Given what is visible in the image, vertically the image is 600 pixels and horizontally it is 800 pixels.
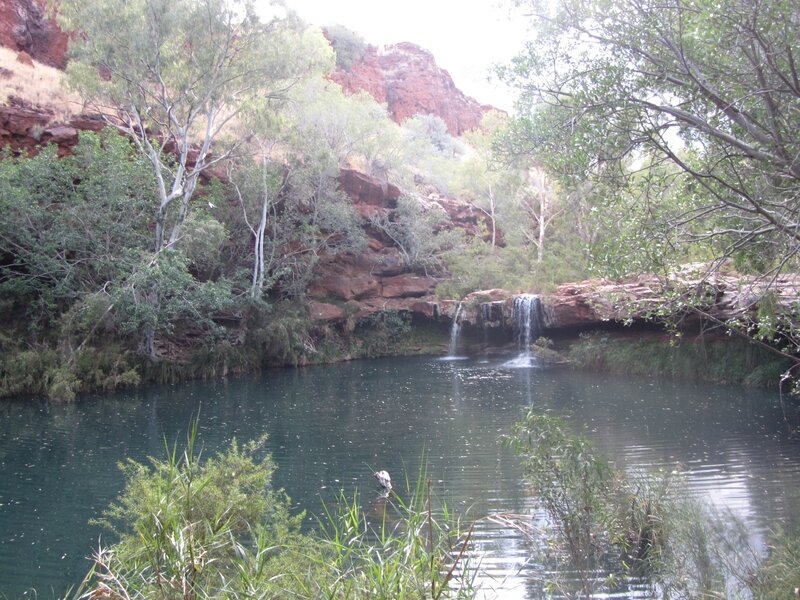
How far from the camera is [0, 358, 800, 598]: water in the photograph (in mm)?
7195

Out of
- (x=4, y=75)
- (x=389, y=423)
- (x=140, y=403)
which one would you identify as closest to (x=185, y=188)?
(x=140, y=403)

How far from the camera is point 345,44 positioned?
55.1 meters

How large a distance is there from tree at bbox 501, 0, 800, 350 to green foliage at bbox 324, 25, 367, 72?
48.5m

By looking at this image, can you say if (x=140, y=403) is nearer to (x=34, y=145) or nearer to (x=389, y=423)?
(x=389, y=423)

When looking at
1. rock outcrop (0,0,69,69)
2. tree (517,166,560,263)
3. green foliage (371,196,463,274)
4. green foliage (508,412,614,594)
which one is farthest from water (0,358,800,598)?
rock outcrop (0,0,69,69)

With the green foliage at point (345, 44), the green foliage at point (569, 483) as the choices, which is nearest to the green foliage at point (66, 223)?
the green foliage at point (569, 483)

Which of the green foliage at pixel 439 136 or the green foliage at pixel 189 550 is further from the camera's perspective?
the green foliage at pixel 439 136

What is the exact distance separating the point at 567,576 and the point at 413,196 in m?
Result: 26.5

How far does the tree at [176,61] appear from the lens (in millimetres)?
19984

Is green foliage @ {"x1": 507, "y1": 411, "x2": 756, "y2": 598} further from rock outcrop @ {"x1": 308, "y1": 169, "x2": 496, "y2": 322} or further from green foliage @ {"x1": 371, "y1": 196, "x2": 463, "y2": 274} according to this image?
green foliage @ {"x1": 371, "y1": 196, "x2": 463, "y2": 274}

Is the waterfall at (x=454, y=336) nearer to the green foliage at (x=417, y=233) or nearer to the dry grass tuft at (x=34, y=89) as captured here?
the green foliage at (x=417, y=233)

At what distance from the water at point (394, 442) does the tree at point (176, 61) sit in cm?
707

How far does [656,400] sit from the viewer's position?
15.9 meters

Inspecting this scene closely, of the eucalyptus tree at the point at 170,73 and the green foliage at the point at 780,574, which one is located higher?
the eucalyptus tree at the point at 170,73
